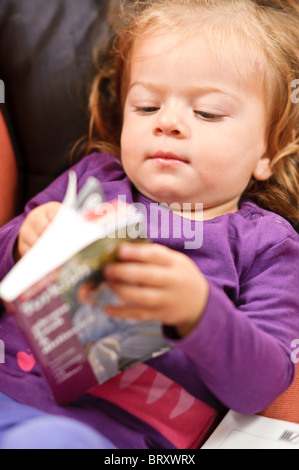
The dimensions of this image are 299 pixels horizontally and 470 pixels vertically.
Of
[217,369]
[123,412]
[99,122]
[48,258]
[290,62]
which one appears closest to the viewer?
[48,258]

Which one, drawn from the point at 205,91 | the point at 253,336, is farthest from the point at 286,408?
the point at 205,91

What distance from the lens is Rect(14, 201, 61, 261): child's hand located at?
864mm

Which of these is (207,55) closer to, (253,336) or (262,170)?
(262,170)

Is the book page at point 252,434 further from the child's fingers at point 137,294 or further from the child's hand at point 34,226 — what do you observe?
the child's hand at point 34,226

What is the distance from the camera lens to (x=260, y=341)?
777 mm

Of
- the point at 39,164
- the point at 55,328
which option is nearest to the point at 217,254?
the point at 55,328

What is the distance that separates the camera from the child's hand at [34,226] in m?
0.86

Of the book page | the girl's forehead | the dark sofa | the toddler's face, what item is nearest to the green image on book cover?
the book page

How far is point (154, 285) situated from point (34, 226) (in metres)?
0.30

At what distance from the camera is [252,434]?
861 mm

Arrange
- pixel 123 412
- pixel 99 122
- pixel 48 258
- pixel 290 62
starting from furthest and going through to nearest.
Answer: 1. pixel 99 122
2. pixel 290 62
3. pixel 123 412
4. pixel 48 258

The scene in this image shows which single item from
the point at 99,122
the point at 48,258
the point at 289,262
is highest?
the point at 48,258
